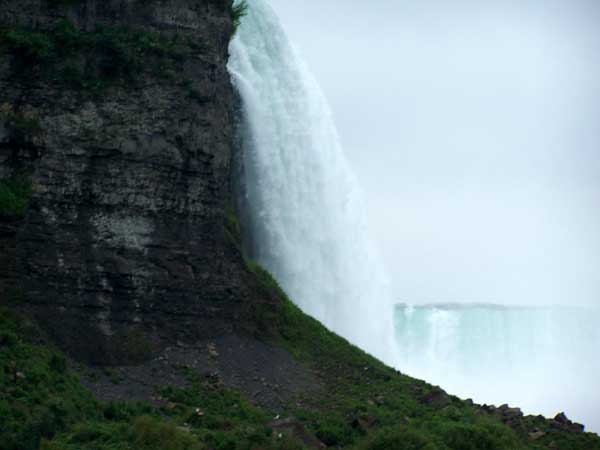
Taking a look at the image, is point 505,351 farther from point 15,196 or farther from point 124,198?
point 15,196

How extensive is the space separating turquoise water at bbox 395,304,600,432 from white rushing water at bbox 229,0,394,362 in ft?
24.8

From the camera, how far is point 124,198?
110 feet

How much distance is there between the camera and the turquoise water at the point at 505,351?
55.7 m

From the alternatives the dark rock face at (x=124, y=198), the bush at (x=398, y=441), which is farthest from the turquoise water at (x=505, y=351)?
the bush at (x=398, y=441)

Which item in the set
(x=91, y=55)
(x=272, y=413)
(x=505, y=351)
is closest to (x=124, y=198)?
(x=91, y=55)

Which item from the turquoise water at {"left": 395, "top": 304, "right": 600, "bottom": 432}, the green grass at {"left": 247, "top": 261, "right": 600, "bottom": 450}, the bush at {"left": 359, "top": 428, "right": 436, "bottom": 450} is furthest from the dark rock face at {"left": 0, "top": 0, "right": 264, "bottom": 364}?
the turquoise water at {"left": 395, "top": 304, "right": 600, "bottom": 432}

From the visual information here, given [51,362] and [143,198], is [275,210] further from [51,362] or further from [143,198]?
[51,362]

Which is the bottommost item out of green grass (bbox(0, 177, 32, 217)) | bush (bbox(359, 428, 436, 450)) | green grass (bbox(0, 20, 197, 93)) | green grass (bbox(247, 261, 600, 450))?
bush (bbox(359, 428, 436, 450))

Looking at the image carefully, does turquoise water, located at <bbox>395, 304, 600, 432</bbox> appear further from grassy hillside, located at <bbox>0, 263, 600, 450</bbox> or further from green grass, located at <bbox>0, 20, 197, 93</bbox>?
green grass, located at <bbox>0, 20, 197, 93</bbox>

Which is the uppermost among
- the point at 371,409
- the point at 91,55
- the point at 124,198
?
the point at 91,55

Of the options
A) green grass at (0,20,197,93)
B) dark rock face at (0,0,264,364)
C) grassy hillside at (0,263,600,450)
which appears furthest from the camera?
green grass at (0,20,197,93)

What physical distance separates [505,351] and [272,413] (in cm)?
3076

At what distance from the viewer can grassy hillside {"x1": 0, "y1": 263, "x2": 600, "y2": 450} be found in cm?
2811

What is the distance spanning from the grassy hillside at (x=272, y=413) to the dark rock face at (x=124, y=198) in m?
1.36
